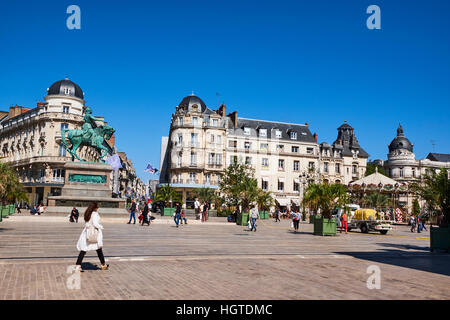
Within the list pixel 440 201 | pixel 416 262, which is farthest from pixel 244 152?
pixel 416 262

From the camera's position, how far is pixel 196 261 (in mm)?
9516

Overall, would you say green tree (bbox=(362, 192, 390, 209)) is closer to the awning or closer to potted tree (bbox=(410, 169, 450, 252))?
the awning

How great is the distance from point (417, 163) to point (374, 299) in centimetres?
8962

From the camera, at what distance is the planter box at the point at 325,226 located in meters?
20.5

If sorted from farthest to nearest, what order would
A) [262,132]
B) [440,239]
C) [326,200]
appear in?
[262,132]
[326,200]
[440,239]

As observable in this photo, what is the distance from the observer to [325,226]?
20.5m

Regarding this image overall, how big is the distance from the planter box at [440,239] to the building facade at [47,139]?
45.9m

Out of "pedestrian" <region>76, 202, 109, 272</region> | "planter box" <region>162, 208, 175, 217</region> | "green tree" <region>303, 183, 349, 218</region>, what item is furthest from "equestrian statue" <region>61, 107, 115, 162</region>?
"pedestrian" <region>76, 202, 109, 272</region>

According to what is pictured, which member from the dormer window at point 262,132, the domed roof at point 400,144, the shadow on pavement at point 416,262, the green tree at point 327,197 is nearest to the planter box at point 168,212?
the green tree at point 327,197

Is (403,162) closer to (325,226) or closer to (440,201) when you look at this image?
(325,226)

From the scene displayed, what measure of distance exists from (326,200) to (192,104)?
4185 centimetres

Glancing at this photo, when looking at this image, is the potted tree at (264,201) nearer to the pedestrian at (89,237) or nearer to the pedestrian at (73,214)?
the pedestrian at (73,214)

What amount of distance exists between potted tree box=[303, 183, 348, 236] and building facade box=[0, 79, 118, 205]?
39084 millimetres

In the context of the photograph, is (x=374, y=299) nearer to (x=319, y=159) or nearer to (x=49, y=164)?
(x=49, y=164)
